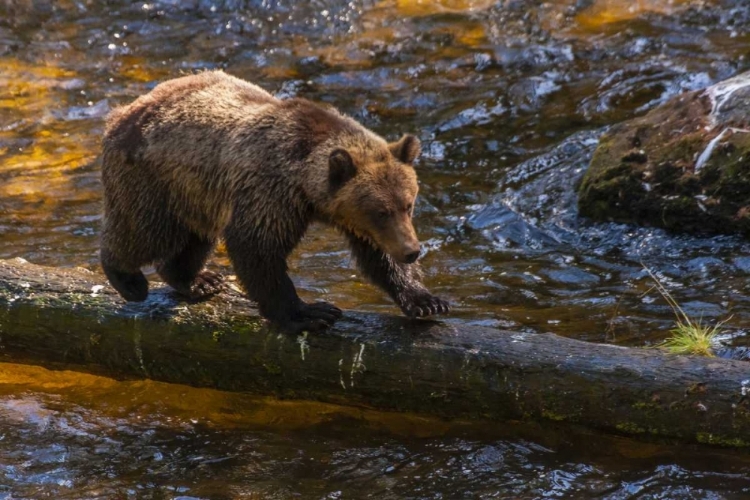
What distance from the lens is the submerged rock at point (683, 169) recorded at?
9.48 meters

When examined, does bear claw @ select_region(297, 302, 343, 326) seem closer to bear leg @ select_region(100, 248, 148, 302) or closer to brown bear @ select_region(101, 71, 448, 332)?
brown bear @ select_region(101, 71, 448, 332)

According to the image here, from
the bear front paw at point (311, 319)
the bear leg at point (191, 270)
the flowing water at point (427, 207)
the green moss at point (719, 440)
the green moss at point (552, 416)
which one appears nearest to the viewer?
the green moss at point (719, 440)

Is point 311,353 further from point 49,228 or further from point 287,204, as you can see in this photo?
point 49,228

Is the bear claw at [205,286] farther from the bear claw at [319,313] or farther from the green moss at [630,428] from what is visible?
the green moss at [630,428]

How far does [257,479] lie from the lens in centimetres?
618

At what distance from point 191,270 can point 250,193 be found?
4.13 ft

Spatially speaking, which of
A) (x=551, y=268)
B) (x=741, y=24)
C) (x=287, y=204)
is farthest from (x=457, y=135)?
(x=287, y=204)

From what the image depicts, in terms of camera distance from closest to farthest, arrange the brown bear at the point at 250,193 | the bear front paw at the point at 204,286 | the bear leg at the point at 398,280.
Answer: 1. the brown bear at the point at 250,193
2. the bear leg at the point at 398,280
3. the bear front paw at the point at 204,286

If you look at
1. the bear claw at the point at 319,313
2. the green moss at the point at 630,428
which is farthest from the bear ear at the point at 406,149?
the green moss at the point at 630,428

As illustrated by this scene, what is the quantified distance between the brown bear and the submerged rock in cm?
386

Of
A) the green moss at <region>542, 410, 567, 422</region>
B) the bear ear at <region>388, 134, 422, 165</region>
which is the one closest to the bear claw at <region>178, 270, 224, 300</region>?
the bear ear at <region>388, 134, 422, 165</region>

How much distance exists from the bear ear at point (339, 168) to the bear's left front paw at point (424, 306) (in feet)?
3.19

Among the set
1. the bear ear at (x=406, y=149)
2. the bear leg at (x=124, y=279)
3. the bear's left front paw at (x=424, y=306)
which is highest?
the bear ear at (x=406, y=149)

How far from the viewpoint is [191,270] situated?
7.78m
